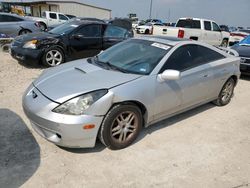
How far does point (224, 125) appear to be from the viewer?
182 inches

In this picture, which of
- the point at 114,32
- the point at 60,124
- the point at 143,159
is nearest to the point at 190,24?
the point at 114,32

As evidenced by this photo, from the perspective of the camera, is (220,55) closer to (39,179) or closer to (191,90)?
(191,90)

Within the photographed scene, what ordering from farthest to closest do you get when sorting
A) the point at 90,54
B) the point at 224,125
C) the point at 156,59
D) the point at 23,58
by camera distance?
the point at 90,54, the point at 23,58, the point at 224,125, the point at 156,59

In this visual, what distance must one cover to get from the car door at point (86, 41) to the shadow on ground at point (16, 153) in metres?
4.07

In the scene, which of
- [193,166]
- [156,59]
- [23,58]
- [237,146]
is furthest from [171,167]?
[23,58]

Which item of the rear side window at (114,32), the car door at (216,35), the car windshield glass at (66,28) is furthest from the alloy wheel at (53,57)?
the car door at (216,35)

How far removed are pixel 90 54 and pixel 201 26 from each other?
8316 mm

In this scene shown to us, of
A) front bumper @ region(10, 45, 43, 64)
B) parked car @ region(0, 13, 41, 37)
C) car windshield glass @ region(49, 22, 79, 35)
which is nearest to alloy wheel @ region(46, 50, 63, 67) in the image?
front bumper @ region(10, 45, 43, 64)

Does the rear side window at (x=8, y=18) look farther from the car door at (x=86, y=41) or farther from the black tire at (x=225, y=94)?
the black tire at (x=225, y=94)

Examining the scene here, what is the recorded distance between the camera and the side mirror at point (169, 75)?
3.62 metres

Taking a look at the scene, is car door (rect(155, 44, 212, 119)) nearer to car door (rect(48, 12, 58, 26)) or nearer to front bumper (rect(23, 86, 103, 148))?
front bumper (rect(23, 86, 103, 148))

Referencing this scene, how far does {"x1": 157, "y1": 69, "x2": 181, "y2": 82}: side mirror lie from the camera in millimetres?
3625

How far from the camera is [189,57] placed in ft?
14.3

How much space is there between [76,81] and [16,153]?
122cm
